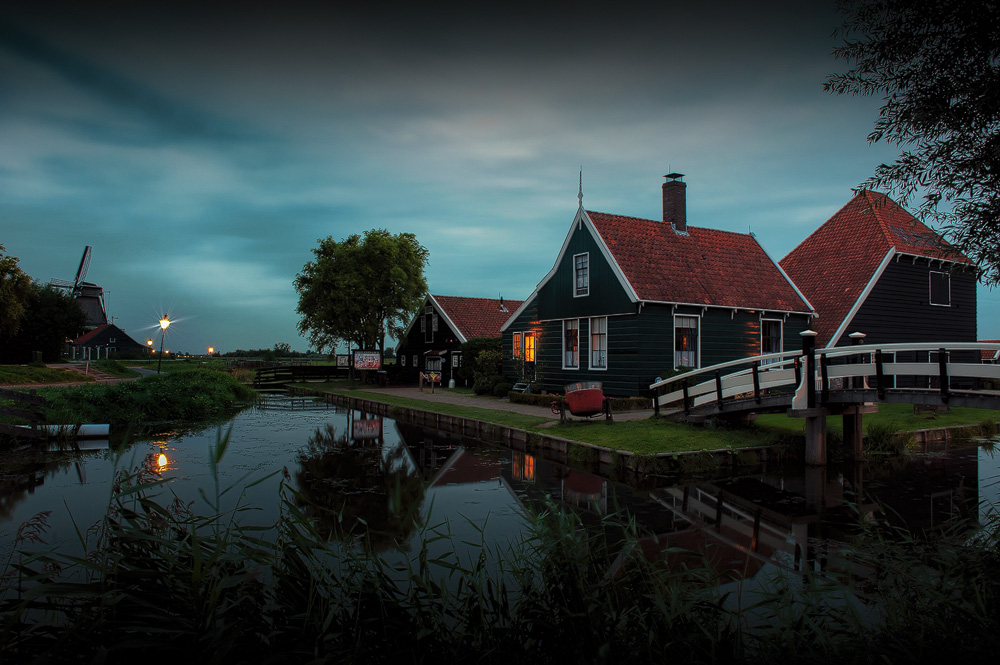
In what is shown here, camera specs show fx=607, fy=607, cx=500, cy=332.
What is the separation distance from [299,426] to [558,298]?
1038 cm

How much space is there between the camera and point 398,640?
3852mm

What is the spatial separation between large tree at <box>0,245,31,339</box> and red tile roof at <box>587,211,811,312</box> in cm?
3102

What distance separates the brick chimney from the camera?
23.7m

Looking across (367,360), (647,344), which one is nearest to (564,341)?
(647,344)

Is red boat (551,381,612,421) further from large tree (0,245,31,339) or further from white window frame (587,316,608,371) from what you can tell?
large tree (0,245,31,339)

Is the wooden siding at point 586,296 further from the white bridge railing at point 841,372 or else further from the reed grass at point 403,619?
the reed grass at point 403,619

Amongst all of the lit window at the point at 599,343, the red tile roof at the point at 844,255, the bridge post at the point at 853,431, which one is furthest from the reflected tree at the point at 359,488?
the red tile roof at the point at 844,255

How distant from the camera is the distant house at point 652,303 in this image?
20.1 metres

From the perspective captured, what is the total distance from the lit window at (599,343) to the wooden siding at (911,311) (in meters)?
8.94

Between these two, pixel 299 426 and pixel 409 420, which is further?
pixel 409 420

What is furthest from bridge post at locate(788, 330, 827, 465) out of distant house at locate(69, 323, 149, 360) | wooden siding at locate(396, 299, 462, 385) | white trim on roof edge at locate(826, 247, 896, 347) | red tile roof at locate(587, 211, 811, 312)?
distant house at locate(69, 323, 149, 360)

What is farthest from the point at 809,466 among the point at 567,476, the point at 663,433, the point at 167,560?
the point at 167,560

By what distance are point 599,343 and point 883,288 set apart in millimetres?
10947

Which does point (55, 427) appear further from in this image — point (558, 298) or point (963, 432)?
point (963, 432)
